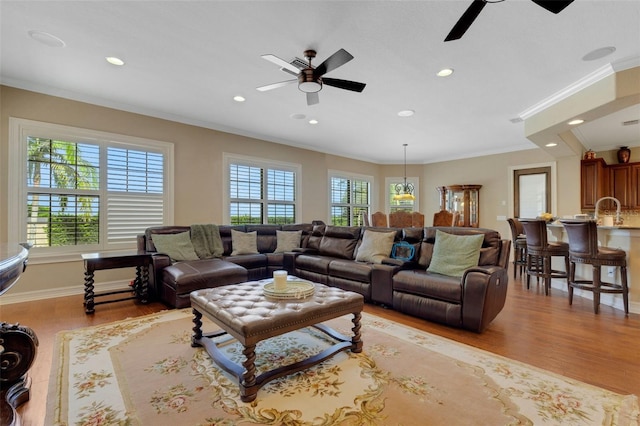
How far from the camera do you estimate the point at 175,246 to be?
13.7ft

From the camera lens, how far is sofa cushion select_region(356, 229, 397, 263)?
3947 mm

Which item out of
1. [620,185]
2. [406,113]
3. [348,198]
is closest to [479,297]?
[406,113]

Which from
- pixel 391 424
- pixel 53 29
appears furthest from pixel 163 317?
pixel 53 29

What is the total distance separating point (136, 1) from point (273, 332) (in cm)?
264

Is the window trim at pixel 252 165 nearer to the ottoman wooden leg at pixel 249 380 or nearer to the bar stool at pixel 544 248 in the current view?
the ottoman wooden leg at pixel 249 380

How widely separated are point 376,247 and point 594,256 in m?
2.48

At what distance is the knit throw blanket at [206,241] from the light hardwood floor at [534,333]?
3.41ft

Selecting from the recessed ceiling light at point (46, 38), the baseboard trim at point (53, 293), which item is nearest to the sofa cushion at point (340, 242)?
the baseboard trim at point (53, 293)

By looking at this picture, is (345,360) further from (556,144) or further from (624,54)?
(556,144)

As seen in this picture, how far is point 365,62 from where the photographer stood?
307cm

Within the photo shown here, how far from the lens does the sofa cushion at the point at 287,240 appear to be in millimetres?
5121

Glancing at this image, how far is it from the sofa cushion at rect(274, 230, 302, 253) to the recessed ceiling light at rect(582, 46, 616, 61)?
4336mm

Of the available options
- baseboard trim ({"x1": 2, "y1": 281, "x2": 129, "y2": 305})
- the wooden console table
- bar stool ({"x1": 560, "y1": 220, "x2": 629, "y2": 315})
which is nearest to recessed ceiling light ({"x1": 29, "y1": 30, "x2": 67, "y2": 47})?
the wooden console table

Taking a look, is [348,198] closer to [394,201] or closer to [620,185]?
[394,201]
